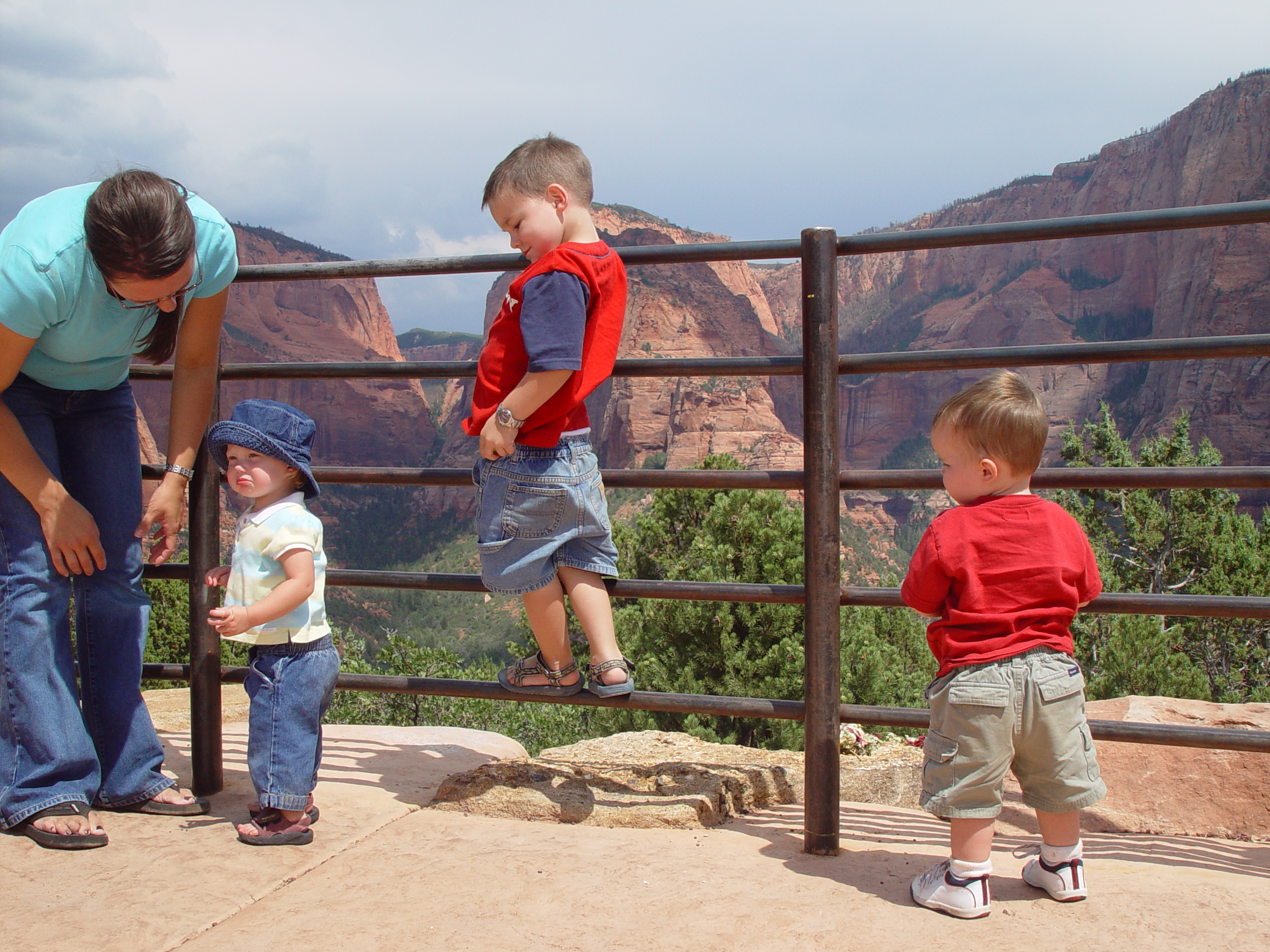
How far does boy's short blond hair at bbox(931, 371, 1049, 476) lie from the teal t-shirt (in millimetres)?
1613

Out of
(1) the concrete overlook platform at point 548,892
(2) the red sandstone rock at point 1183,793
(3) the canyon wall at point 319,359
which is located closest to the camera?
(1) the concrete overlook platform at point 548,892

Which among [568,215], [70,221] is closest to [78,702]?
[70,221]

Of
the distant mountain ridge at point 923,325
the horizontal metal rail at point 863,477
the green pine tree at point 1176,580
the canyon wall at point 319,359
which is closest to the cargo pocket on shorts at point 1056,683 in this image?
the horizontal metal rail at point 863,477

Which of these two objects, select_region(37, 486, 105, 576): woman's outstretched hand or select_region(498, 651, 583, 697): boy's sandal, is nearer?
select_region(37, 486, 105, 576): woman's outstretched hand

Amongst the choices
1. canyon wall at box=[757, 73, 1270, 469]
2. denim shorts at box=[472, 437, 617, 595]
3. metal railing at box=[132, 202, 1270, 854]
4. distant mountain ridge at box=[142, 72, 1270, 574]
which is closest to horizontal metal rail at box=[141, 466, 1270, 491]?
metal railing at box=[132, 202, 1270, 854]

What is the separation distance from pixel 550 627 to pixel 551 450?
42 centimetres

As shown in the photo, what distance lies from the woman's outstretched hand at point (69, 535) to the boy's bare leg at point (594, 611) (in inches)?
42.7

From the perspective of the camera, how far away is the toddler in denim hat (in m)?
2.17

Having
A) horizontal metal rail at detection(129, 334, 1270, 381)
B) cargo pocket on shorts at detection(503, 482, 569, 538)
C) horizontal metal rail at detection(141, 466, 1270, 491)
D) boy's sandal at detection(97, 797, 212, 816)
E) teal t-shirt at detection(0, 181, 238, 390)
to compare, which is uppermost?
teal t-shirt at detection(0, 181, 238, 390)

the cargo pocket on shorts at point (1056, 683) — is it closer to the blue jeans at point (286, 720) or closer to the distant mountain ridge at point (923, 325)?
the blue jeans at point (286, 720)

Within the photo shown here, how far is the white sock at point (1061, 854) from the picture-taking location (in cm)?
186

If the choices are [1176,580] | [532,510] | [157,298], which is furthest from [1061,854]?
[1176,580]

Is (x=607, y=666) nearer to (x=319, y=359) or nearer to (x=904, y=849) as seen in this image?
(x=904, y=849)

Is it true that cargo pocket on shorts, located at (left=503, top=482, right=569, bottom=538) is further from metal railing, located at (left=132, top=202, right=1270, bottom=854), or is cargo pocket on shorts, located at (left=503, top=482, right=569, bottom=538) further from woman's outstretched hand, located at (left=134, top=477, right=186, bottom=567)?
woman's outstretched hand, located at (left=134, top=477, right=186, bottom=567)
